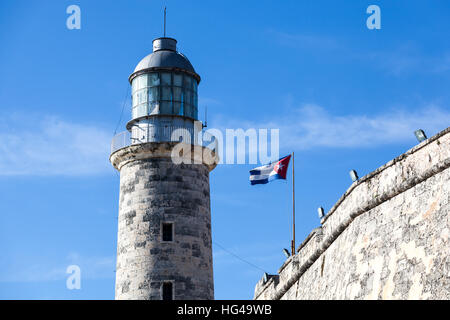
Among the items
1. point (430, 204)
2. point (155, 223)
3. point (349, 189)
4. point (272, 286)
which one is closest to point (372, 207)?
point (349, 189)

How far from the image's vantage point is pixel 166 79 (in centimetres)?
3142

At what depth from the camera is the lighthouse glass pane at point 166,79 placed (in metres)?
31.4

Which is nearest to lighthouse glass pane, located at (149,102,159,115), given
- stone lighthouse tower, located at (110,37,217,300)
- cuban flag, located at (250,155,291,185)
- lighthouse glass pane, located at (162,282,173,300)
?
stone lighthouse tower, located at (110,37,217,300)

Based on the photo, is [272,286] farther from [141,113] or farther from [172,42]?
[172,42]

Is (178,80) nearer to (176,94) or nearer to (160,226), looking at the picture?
(176,94)

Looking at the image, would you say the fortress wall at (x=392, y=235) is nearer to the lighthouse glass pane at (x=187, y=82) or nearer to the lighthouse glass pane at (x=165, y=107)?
the lighthouse glass pane at (x=165, y=107)

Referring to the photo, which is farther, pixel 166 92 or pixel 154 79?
pixel 154 79

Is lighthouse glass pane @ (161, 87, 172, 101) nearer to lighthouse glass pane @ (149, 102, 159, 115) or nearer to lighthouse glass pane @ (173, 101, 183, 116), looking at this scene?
lighthouse glass pane @ (173, 101, 183, 116)

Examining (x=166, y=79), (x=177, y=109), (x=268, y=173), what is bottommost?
(x=268, y=173)

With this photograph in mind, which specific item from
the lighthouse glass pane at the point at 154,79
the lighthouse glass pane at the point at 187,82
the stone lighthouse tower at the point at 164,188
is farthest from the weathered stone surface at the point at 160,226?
the lighthouse glass pane at the point at 187,82

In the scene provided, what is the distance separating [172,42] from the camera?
107 ft

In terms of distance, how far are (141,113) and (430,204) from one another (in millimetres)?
18837

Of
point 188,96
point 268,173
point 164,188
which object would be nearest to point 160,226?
point 164,188

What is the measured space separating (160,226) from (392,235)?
15.2 m
